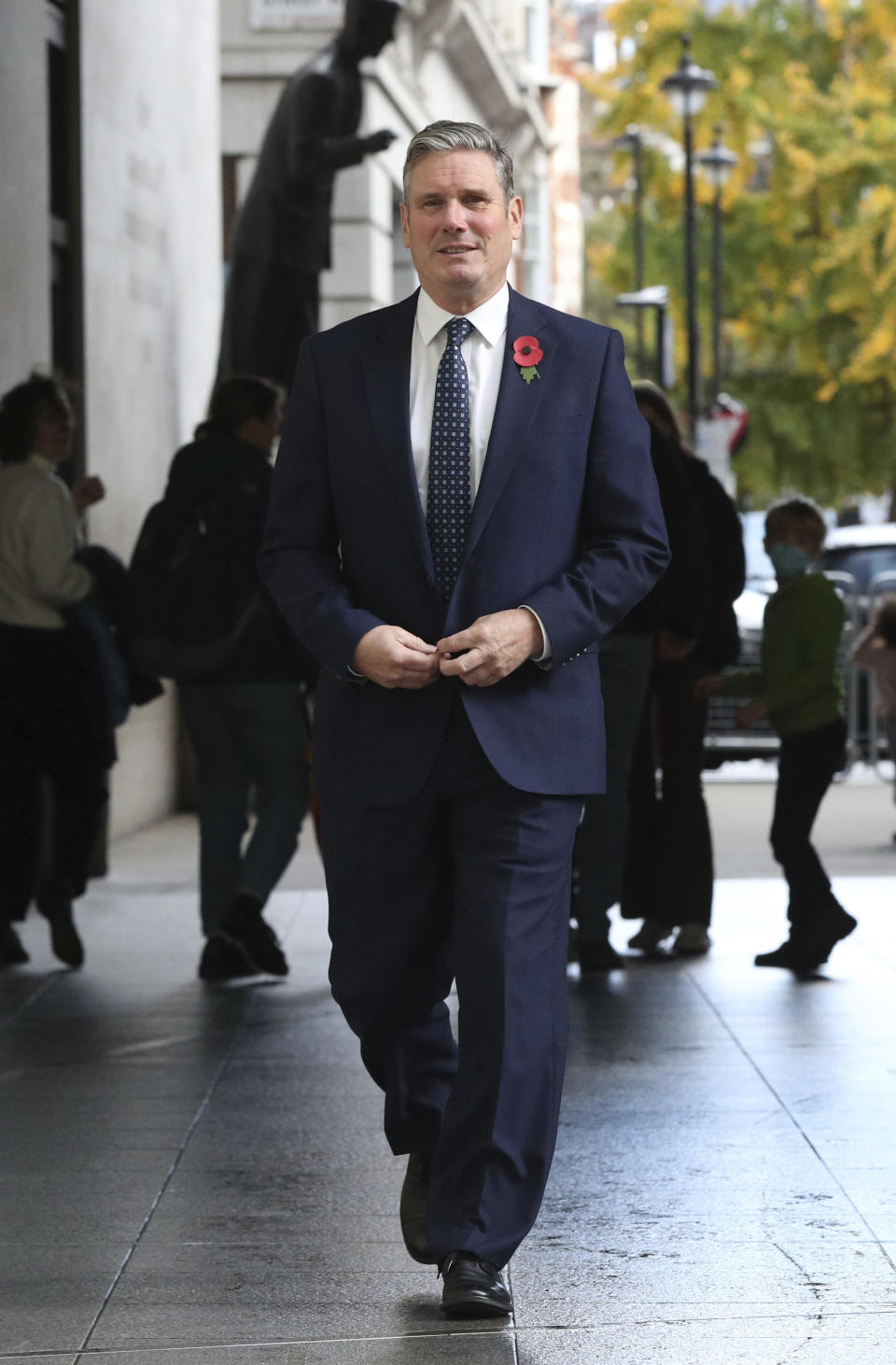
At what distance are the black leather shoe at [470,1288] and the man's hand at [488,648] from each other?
1022mm

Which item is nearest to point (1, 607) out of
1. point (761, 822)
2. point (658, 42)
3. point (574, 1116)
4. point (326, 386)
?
point (574, 1116)

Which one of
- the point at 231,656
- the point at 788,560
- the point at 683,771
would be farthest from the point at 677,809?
the point at 231,656

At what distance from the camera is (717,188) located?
1204 inches

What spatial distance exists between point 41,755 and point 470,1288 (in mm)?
4484

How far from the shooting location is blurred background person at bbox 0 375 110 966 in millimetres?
7988

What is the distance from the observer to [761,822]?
13.3 metres

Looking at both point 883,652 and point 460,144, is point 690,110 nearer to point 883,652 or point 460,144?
point 883,652

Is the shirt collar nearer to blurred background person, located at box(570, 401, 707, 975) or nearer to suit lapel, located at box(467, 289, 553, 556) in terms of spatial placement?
suit lapel, located at box(467, 289, 553, 556)

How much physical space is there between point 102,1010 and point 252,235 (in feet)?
26.9

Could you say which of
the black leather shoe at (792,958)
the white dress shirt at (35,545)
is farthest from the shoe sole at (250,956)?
the black leather shoe at (792,958)

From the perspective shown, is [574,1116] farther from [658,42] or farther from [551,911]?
[658,42]

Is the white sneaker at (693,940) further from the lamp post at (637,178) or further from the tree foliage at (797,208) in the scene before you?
the lamp post at (637,178)

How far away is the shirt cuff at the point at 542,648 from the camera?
407 centimetres

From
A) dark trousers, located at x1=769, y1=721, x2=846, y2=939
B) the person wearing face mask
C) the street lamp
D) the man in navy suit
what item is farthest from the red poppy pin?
the street lamp
